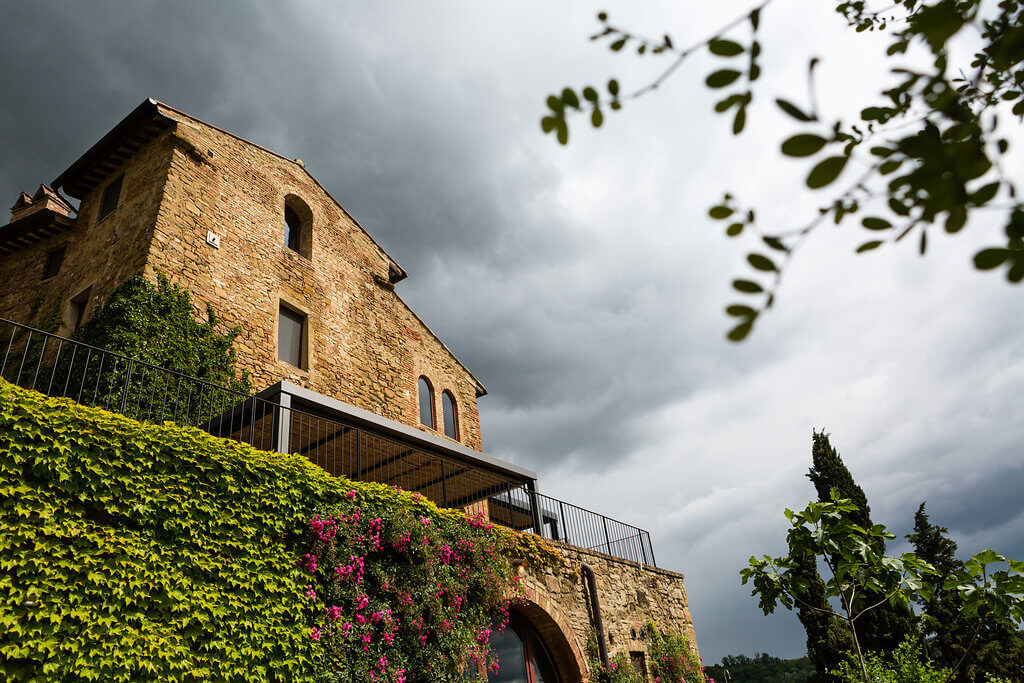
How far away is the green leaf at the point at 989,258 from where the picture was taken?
1.23m

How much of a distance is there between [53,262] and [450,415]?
10303 millimetres

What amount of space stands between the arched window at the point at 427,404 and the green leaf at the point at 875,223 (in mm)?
15232

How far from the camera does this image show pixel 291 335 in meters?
13.3

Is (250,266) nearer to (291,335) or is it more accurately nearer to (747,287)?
(291,335)

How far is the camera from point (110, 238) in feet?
38.9

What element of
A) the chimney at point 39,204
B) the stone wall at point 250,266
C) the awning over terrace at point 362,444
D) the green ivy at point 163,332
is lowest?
the awning over terrace at point 362,444

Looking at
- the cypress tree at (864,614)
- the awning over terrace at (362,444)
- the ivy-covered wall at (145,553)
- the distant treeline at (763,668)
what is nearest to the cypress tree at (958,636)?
the cypress tree at (864,614)

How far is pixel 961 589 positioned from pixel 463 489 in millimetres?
9144

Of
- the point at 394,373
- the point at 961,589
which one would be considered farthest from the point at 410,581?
the point at 394,373

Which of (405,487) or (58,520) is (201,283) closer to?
(405,487)

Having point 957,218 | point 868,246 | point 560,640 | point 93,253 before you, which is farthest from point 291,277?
point 957,218

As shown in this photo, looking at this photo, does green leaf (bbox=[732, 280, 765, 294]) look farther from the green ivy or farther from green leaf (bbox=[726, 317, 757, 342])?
the green ivy

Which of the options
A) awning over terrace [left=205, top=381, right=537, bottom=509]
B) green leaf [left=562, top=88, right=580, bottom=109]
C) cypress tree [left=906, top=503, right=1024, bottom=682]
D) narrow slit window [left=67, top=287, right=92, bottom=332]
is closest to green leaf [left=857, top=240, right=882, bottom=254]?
green leaf [left=562, top=88, right=580, bottom=109]

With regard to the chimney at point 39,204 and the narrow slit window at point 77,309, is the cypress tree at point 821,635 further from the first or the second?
the chimney at point 39,204
